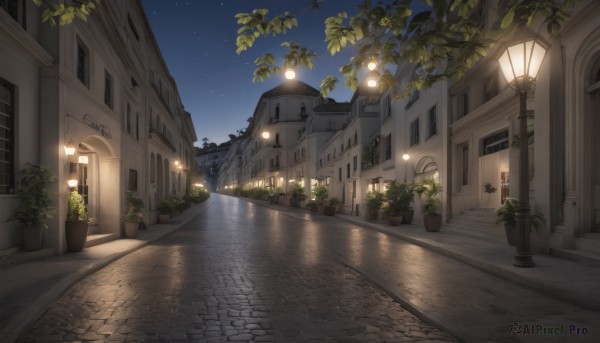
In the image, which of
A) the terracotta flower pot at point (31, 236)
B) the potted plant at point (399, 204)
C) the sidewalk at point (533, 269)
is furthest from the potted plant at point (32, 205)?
the potted plant at point (399, 204)

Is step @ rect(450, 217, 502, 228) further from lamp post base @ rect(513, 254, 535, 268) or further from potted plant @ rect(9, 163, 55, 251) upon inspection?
potted plant @ rect(9, 163, 55, 251)

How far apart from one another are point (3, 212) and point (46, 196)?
99 centimetres

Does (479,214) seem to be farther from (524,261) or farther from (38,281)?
(38,281)

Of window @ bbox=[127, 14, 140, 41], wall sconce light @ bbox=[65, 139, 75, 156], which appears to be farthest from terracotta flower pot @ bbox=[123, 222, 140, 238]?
window @ bbox=[127, 14, 140, 41]

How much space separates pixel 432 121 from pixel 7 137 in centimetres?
1670

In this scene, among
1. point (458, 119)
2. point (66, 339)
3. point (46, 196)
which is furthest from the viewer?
point (458, 119)

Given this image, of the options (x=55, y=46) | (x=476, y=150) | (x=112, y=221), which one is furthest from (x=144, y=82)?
(x=476, y=150)

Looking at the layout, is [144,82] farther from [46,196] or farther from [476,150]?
[476,150]

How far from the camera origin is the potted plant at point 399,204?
2041cm

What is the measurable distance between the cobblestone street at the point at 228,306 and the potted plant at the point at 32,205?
6.18ft

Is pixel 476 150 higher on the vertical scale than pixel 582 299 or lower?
higher

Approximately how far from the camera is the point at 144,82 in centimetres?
2098

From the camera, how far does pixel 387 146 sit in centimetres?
2750

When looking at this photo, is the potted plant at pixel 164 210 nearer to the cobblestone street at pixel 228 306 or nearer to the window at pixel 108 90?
the window at pixel 108 90
